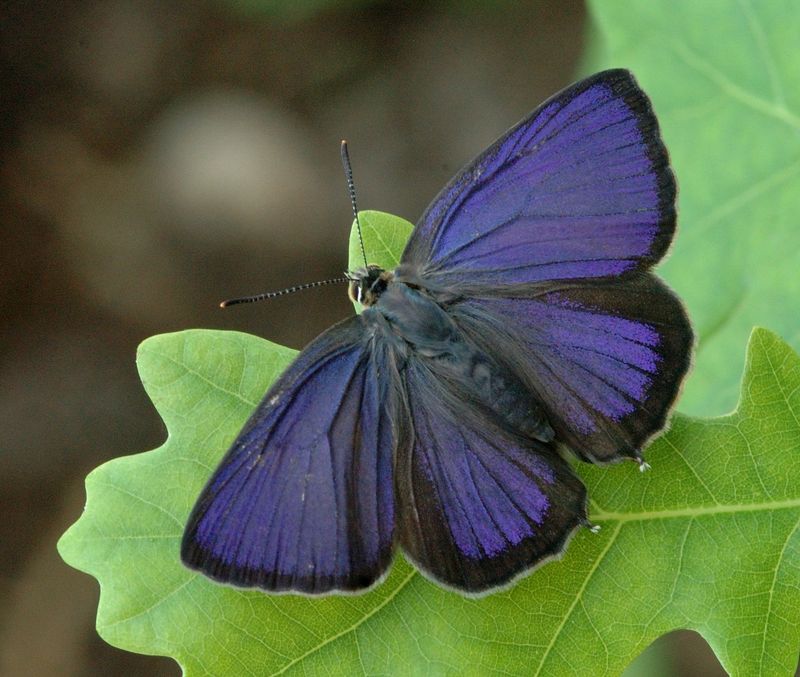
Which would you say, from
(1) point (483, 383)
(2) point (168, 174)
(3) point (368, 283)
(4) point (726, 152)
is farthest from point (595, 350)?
(2) point (168, 174)

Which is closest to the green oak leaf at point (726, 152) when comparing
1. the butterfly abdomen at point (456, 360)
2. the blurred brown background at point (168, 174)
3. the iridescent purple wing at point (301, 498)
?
the butterfly abdomen at point (456, 360)

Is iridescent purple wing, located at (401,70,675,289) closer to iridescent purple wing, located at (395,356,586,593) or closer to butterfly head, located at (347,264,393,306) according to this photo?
butterfly head, located at (347,264,393,306)

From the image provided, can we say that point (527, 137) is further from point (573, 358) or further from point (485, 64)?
point (485, 64)

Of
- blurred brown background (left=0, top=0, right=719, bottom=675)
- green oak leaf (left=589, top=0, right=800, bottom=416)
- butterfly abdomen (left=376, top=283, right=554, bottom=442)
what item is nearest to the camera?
butterfly abdomen (left=376, top=283, right=554, bottom=442)

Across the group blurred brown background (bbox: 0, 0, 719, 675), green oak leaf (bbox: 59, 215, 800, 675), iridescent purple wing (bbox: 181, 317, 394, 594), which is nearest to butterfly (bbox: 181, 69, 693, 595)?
iridescent purple wing (bbox: 181, 317, 394, 594)

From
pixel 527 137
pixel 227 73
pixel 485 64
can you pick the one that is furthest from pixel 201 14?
pixel 527 137

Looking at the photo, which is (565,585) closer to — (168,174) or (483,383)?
(483,383)
